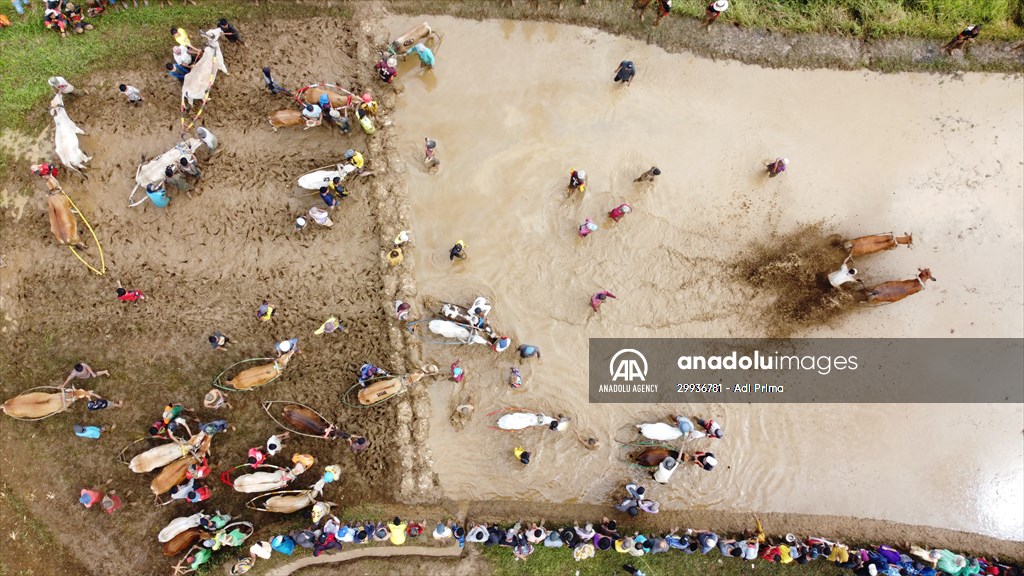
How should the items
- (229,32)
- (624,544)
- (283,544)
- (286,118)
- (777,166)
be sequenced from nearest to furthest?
(283,544) < (624,544) < (286,118) < (229,32) < (777,166)

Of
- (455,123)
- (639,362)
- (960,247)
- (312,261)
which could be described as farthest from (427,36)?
(960,247)

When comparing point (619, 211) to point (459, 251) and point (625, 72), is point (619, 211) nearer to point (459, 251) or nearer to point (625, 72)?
point (625, 72)

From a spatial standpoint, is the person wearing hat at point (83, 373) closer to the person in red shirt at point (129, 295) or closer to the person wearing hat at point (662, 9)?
the person in red shirt at point (129, 295)

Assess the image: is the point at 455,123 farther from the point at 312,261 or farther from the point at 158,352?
the point at 158,352

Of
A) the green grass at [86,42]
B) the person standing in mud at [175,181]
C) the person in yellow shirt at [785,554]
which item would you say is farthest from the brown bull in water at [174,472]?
the person in yellow shirt at [785,554]

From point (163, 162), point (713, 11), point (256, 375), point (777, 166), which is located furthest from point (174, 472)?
point (713, 11)

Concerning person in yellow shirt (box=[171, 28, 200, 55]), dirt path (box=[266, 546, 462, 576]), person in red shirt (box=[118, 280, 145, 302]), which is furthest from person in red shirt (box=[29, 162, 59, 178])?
dirt path (box=[266, 546, 462, 576])
